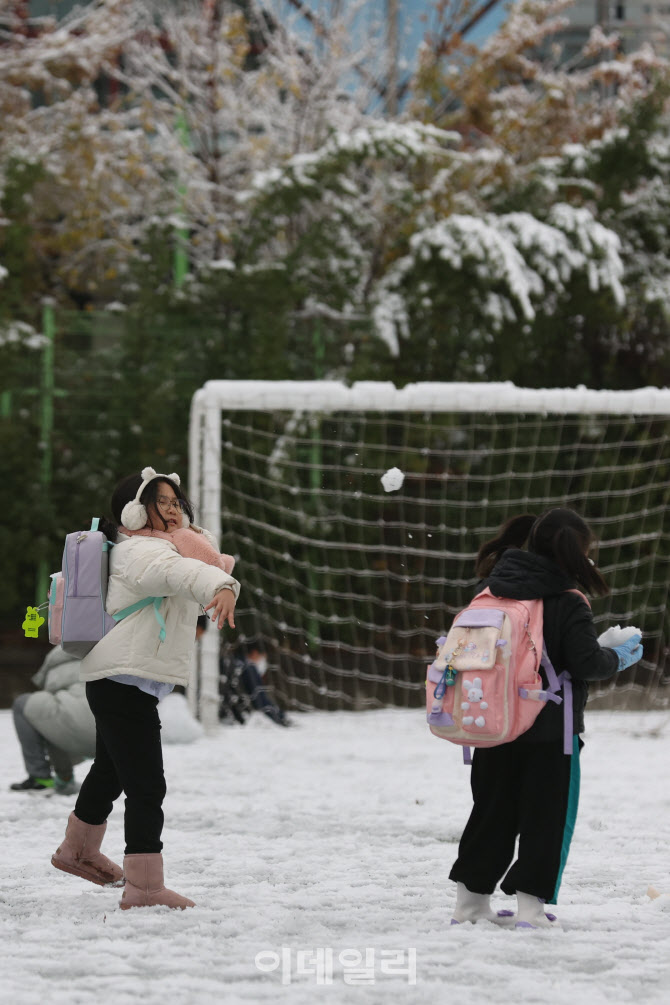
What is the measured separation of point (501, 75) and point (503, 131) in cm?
227

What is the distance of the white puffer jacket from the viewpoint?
12.4ft

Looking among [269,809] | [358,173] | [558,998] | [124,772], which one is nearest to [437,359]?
[358,173]

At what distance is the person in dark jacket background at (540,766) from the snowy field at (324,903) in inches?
5.3

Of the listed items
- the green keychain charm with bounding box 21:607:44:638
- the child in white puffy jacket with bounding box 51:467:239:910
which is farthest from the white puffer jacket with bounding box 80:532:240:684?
the green keychain charm with bounding box 21:607:44:638

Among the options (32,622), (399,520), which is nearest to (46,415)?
(399,520)

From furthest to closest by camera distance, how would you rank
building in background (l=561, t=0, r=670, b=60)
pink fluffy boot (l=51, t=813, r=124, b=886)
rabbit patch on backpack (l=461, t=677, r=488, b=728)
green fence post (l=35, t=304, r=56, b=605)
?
building in background (l=561, t=0, r=670, b=60), green fence post (l=35, t=304, r=56, b=605), pink fluffy boot (l=51, t=813, r=124, b=886), rabbit patch on backpack (l=461, t=677, r=488, b=728)

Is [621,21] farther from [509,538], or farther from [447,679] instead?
[447,679]

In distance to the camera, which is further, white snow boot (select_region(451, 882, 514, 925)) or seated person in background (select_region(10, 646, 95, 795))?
seated person in background (select_region(10, 646, 95, 795))

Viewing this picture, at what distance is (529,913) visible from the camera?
12.2ft

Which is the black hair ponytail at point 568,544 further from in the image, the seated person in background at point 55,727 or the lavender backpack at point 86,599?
the seated person in background at point 55,727

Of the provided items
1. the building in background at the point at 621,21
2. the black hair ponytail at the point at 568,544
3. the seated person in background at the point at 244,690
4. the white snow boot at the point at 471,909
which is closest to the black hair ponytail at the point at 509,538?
the black hair ponytail at the point at 568,544

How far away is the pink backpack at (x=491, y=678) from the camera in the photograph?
3.62 metres

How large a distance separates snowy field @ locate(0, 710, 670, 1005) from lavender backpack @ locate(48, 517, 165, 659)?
797 millimetres

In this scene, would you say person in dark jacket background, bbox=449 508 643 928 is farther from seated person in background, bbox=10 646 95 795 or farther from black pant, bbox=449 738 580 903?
seated person in background, bbox=10 646 95 795
